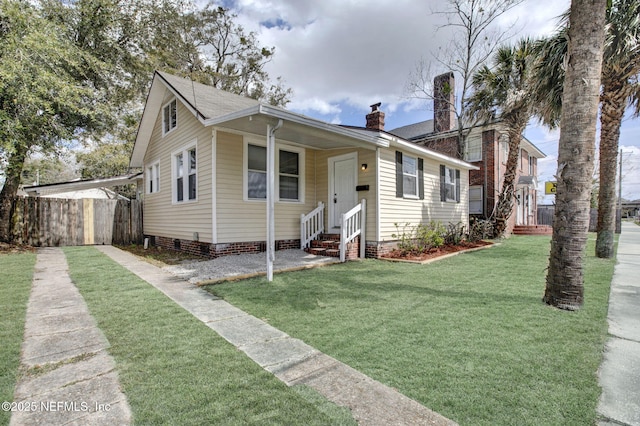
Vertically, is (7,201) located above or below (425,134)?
below

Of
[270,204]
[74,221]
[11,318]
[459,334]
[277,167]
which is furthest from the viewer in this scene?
[74,221]

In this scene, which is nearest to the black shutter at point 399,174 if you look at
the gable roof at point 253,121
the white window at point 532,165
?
the gable roof at point 253,121

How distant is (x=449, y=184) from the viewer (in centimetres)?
1141

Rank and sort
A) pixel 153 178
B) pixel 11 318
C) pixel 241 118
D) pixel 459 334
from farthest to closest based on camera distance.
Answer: pixel 153 178
pixel 241 118
pixel 11 318
pixel 459 334

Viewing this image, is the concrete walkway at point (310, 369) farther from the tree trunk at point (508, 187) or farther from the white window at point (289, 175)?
the tree trunk at point (508, 187)

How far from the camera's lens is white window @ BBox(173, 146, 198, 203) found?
8.74 m

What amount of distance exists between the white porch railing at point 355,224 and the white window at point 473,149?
413 inches

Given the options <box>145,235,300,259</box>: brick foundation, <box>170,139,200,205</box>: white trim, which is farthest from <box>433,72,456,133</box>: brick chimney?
<box>170,139,200,205</box>: white trim

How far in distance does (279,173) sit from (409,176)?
378cm

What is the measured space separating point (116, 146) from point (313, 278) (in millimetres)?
21244

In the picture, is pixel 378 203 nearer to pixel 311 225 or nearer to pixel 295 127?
pixel 311 225

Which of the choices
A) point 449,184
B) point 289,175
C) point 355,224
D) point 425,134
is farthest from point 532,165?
point 289,175

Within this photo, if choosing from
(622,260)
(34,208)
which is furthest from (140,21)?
(622,260)

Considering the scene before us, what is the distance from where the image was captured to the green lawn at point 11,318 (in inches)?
82.3
